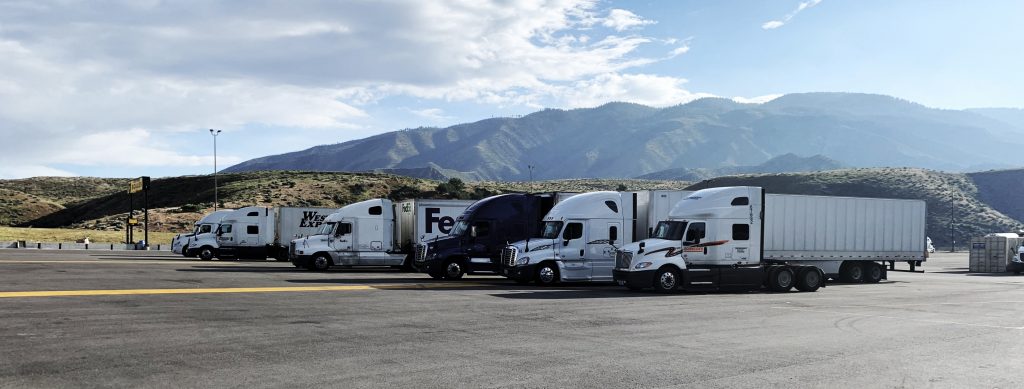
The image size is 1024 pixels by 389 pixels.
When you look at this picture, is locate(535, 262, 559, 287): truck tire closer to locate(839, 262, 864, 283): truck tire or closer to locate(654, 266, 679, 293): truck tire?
locate(654, 266, 679, 293): truck tire

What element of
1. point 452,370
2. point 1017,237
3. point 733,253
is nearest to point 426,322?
point 452,370

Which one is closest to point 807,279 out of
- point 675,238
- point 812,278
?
point 812,278

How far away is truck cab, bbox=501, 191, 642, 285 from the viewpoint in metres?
24.4

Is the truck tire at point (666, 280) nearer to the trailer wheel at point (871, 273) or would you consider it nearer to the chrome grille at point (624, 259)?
the chrome grille at point (624, 259)

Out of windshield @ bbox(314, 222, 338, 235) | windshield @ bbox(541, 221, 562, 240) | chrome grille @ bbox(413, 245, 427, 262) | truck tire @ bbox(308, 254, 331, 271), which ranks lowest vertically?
truck tire @ bbox(308, 254, 331, 271)

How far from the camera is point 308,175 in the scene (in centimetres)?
12912

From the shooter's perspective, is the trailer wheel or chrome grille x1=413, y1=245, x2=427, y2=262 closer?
chrome grille x1=413, y1=245, x2=427, y2=262

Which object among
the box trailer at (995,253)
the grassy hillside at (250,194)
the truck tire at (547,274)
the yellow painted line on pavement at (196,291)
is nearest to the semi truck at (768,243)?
the truck tire at (547,274)

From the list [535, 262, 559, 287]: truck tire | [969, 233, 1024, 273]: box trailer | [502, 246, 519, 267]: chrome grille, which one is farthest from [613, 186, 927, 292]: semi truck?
[969, 233, 1024, 273]: box trailer

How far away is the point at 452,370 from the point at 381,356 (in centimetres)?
135

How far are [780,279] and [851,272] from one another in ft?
18.2

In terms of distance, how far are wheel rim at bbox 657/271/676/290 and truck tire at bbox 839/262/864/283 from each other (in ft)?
28.1

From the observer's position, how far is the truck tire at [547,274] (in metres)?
24.5

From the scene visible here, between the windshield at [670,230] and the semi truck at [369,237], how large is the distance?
10460mm
